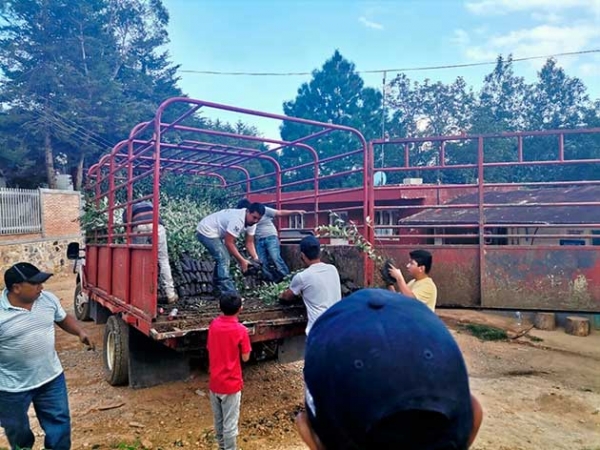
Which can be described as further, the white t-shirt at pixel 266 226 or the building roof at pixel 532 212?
the building roof at pixel 532 212

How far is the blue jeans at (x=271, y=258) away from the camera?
5.94 meters

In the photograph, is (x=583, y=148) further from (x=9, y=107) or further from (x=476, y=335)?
(x=9, y=107)

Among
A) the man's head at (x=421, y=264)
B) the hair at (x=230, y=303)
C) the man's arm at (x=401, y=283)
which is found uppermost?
the man's head at (x=421, y=264)

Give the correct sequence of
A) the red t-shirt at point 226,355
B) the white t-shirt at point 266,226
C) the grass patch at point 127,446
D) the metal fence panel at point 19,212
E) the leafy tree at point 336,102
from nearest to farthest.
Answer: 1. the red t-shirt at point 226,355
2. the grass patch at point 127,446
3. the white t-shirt at point 266,226
4. the metal fence panel at point 19,212
5. the leafy tree at point 336,102

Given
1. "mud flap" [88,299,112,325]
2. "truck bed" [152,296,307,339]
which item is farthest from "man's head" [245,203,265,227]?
"mud flap" [88,299,112,325]

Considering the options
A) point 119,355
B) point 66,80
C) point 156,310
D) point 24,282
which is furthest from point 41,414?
point 66,80

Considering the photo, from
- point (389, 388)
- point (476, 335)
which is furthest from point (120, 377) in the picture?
point (476, 335)

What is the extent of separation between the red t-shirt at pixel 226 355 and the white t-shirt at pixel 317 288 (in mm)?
750

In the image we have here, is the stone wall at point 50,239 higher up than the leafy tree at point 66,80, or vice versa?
the leafy tree at point 66,80

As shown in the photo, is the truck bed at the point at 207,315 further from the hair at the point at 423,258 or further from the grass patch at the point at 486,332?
the grass patch at the point at 486,332

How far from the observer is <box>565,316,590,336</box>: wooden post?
8.59 meters

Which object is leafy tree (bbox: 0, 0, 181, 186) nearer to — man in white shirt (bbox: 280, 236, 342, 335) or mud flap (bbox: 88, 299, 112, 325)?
mud flap (bbox: 88, 299, 112, 325)

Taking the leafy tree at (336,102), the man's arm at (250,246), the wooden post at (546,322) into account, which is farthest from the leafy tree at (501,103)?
the man's arm at (250,246)

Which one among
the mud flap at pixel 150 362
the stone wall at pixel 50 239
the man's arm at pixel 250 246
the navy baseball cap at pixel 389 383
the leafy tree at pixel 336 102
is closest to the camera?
the navy baseball cap at pixel 389 383
